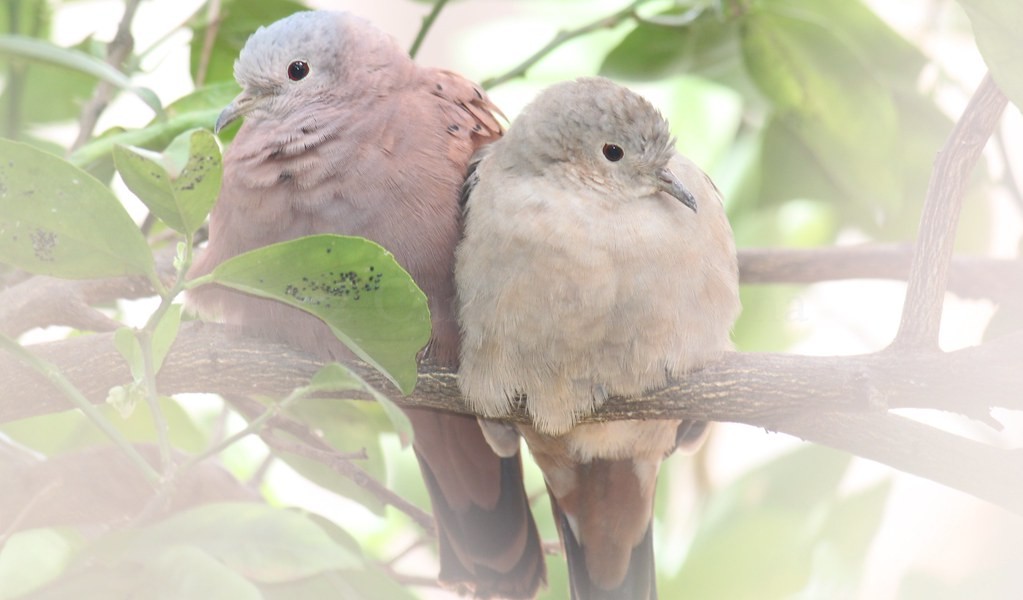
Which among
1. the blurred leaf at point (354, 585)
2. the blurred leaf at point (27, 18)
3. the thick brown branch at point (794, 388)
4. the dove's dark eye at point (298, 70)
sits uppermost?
the blurred leaf at point (27, 18)

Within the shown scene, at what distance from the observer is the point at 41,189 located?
1.09 m

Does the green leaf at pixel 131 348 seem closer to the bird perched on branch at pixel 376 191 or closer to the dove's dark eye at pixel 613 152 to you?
the bird perched on branch at pixel 376 191

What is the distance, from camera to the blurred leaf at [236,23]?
6.41ft

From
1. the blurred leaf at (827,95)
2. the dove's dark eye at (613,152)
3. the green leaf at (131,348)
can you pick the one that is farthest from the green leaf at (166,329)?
the blurred leaf at (827,95)

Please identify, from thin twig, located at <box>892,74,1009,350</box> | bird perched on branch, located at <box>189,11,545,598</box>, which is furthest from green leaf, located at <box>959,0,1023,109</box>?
bird perched on branch, located at <box>189,11,545,598</box>

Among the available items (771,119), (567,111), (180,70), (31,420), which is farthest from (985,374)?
(180,70)

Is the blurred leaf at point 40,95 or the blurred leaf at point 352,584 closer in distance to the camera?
the blurred leaf at point 352,584

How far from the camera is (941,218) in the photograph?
137cm

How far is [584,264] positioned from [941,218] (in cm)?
44

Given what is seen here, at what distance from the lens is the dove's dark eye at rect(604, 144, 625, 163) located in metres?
1.69

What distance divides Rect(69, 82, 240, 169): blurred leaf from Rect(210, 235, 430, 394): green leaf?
41 centimetres

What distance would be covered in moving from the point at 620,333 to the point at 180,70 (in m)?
1.53

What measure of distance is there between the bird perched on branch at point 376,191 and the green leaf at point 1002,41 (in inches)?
31.1

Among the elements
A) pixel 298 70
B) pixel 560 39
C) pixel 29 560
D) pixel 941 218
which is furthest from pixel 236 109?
pixel 941 218
